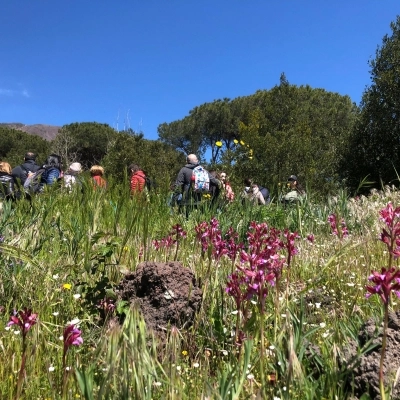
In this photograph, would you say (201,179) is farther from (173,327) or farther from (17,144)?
(17,144)

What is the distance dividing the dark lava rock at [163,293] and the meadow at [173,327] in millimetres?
64

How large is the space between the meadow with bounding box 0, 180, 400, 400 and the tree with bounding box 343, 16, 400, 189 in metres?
15.8

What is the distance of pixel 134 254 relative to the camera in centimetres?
287

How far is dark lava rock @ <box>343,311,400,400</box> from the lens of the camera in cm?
130

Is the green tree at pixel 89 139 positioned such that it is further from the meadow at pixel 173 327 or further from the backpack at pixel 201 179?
the meadow at pixel 173 327

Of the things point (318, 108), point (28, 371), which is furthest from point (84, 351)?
point (318, 108)

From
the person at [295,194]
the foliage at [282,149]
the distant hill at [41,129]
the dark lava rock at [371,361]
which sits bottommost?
the dark lava rock at [371,361]

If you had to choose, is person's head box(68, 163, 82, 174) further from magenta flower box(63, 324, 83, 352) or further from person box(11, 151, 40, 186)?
magenta flower box(63, 324, 83, 352)

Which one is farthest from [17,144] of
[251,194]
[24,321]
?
[24,321]

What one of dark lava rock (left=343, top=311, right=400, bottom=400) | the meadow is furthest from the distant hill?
dark lava rock (left=343, top=311, right=400, bottom=400)

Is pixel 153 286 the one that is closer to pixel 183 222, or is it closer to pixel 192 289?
pixel 192 289

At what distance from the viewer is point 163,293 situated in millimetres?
2062

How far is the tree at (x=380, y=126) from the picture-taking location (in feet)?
57.5

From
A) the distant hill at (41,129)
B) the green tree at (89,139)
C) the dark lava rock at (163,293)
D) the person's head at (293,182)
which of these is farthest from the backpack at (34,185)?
the distant hill at (41,129)
